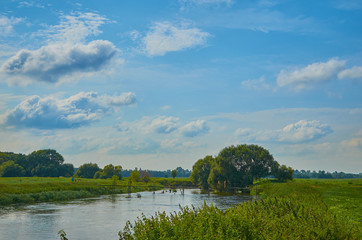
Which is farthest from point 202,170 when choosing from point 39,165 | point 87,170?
point 39,165

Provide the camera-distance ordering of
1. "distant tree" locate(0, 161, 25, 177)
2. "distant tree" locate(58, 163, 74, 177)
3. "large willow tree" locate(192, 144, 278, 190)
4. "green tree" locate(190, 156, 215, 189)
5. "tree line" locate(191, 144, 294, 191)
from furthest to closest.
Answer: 1. "distant tree" locate(58, 163, 74, 177)
2. "distant tree" locate(0, 161, 25, 177)
3. "green tree" locate(190, 156, 215, 189)
4. "tree line" locate(191, 144, 294, 191)
5. "large willow tree" locate(192, 144, 278, 190)

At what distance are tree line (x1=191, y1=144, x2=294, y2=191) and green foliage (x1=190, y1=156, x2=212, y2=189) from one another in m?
10.9

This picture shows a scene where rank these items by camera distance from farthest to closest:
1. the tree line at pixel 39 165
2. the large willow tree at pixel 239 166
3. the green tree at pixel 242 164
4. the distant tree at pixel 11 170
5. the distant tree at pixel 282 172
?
the tree line at pixel 39 165
the distant tree at pixel 11 170
the distant tree at pixel 282 172
the green tree at pixel 242 164
the large willow tree at pixel 239 166

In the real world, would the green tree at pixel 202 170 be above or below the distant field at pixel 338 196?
above

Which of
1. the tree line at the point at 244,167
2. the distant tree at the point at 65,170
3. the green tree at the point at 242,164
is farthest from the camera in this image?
the distant tree at the point at 65,170

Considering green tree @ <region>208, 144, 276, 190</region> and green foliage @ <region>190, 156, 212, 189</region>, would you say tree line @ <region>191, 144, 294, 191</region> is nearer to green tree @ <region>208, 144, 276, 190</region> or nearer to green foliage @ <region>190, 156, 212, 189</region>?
green tree @ <region>208, 144, 276, 190</region>

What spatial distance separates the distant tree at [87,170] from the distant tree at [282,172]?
89.2m

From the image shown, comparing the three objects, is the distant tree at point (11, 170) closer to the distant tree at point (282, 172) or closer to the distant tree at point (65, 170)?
the distant tree at point (65, 170)

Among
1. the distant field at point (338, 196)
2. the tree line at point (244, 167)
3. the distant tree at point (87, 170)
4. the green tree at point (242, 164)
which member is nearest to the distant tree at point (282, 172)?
the tree line at point (244, 167)

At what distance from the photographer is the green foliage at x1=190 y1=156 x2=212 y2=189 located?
127 m

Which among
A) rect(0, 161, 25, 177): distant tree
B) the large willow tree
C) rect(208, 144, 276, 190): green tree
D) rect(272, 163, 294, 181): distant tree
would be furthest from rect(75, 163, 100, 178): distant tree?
rect(272, 163, 294, 181): distant tree

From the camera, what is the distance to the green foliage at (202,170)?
418 ft

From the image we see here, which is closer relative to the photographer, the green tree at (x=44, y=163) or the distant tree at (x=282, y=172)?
the distant tree at (x=282, y=172)

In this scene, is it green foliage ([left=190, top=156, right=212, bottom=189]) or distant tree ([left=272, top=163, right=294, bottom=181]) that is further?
green foliage ([left=190, top=156, right=212, bottom=189])
